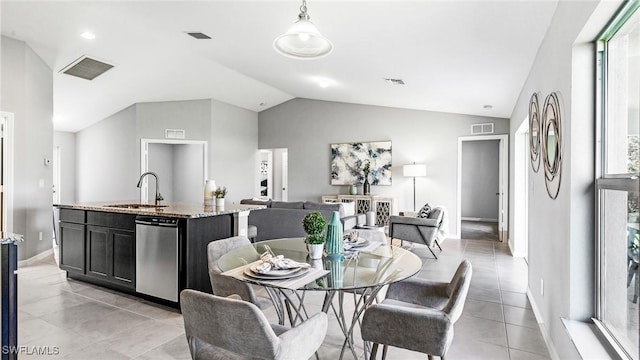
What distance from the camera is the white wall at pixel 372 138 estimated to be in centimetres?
713

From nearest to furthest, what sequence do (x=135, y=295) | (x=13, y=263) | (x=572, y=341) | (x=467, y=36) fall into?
1. (x=572, y=341)
2. (x=13, y=263)
3. (x=467, y=36)
4. (x=135, y=295)

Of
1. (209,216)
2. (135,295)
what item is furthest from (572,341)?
(135,295)

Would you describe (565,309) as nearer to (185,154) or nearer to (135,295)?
(135,295)

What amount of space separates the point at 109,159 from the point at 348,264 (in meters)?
8.06

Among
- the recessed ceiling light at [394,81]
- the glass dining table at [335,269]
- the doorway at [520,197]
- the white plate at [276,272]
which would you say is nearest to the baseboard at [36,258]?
the glass dining table at [335,269]

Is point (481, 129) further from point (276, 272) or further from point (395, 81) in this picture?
point (276, 272)

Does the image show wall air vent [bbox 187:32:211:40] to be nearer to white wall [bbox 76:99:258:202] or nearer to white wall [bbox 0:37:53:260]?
white wall [bbox 0:37:53:260]

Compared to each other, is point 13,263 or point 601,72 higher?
point 601,72

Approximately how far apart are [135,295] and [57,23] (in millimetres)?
3466

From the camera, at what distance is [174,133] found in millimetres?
7688

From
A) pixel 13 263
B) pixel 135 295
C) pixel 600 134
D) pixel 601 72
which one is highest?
pixel 601 72

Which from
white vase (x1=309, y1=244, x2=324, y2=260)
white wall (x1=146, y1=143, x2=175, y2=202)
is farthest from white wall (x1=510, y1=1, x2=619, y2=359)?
white wall (x1=146, y1=143, x2=175, y2=202)

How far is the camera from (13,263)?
193 centimetres

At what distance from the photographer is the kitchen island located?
122 inches
